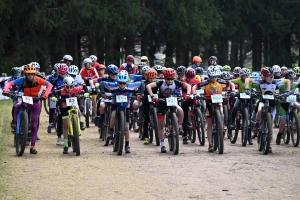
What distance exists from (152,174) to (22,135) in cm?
341

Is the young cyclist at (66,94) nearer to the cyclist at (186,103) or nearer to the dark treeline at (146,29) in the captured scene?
the cyclist at (186,103)

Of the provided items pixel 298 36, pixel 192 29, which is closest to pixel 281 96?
pixel 192 29

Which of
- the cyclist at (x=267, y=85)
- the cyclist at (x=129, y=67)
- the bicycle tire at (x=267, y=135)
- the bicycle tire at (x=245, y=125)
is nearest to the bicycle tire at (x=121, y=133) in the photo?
the bicycle tire at (x=267, y=135)

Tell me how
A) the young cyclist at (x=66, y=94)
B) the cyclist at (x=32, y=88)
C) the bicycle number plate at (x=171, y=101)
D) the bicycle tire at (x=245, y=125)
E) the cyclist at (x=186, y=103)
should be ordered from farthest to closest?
the cyclist at (x=186, y=103) < the bicycle tire at (x=245, y=125) < the young cyclist at (x=66, y=94) < the bicycle number plate at (x=171, y=101) < the cyclist at (x=32, y=88)

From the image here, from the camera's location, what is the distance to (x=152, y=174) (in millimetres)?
13062

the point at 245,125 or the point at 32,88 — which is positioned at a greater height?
the point at 32,88

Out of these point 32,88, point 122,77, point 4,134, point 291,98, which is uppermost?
point 122,77

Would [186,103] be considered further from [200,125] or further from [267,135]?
[267,135]

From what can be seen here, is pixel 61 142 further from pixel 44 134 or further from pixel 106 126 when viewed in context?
pixel 44 134

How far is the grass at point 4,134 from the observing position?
11977mm

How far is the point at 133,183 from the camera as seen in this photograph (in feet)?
39.9

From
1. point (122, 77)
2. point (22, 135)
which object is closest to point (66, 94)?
point (122, 77)

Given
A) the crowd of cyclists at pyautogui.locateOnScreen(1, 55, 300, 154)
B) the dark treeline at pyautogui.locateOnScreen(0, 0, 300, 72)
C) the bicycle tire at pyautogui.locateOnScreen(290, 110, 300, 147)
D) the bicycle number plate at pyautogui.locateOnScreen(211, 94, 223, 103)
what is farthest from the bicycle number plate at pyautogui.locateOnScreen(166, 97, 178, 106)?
the dark treeline at pyautogui.locateOnScreen(0, 0, 300, 72)

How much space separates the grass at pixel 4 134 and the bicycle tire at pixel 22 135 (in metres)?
0.35
